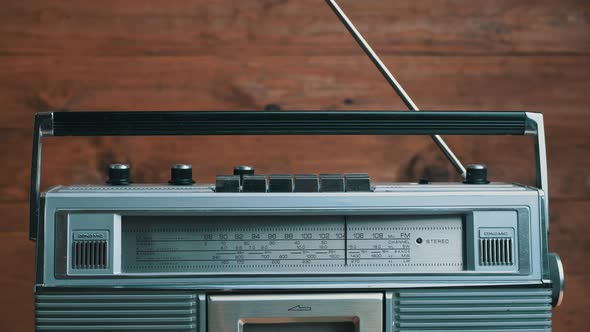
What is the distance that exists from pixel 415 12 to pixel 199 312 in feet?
2.09

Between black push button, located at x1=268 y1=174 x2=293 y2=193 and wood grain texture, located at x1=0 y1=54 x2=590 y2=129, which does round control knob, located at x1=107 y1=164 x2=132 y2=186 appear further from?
wood grain texture, located at x1=0 y1=54 x2=590 y2=129

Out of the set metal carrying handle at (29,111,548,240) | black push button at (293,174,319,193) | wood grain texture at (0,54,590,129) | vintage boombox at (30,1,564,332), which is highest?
wood grain texture at (0,54,590,129)

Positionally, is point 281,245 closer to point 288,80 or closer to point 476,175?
point 476,175

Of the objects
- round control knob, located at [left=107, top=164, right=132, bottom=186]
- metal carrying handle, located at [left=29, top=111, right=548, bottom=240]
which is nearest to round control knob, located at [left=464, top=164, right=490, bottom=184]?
metal carrying handle, located at [left=29, top=111, right=548, bottom=240]

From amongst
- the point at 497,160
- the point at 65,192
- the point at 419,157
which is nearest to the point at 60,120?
the point at 65,192

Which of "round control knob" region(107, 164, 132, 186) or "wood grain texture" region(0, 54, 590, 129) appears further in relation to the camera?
"wood grain texture" region(0, 54, 590, 129)

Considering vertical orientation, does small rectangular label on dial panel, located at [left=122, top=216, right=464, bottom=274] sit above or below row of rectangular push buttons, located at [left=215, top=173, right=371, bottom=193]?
below

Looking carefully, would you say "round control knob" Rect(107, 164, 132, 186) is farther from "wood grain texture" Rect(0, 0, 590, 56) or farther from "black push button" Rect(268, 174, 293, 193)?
"wood grain texture" Rect(0, 0, 590, 56)

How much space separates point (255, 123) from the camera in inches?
30.0

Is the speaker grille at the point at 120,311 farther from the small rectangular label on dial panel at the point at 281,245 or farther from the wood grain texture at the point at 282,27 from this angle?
the wood grain texture at the point at 282,27

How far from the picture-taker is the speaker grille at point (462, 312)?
0.72 meters

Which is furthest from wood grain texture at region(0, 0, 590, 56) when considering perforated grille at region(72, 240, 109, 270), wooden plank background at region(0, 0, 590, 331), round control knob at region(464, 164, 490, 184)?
perforated grille at region(72, 240, 109, 270)

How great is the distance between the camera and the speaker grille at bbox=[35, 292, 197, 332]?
28.1 inches

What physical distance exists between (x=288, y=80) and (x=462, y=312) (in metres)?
0.53
